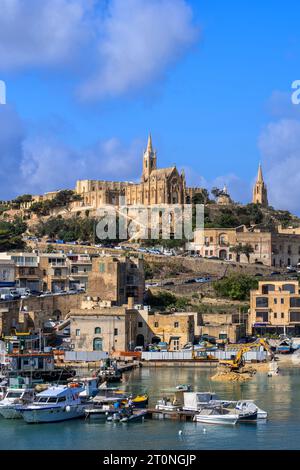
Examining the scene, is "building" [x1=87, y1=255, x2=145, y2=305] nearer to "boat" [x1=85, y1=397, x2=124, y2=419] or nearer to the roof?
"boat" [x1=85, y1=397, x2=124, y2=419]

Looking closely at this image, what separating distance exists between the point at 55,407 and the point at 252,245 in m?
53.7

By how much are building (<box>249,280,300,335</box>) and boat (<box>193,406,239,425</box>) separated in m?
28.2

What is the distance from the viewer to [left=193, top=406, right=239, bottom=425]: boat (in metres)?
37.4

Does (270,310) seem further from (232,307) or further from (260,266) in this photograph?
(260,266)

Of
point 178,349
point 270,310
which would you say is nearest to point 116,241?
point 270,310

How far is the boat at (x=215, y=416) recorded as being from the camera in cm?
3744

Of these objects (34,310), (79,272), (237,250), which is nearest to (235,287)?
(79,272)

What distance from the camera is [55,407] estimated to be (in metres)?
38.4

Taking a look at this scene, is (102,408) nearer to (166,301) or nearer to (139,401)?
(139,401)

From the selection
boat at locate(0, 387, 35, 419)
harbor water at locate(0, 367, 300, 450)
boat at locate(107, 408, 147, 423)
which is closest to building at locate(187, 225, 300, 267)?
harbor water at locate(0, 367, 300, 450)

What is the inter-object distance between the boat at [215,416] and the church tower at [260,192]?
252ft

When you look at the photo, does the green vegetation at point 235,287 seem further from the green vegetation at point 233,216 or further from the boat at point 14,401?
the boat at point 14,401

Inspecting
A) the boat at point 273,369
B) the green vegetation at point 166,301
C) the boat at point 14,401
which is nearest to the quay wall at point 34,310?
the green vegetation at point 166,301

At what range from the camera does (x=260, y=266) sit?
86.4 metres
